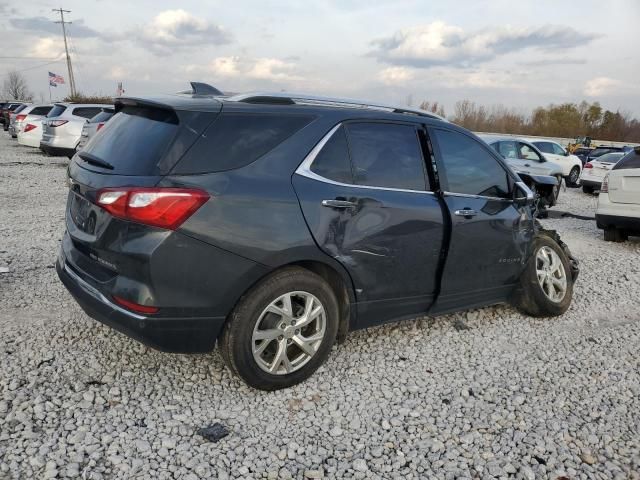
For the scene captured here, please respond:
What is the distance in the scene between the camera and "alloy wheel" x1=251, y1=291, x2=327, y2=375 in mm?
3055

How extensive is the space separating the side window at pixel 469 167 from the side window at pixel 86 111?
1527 cm

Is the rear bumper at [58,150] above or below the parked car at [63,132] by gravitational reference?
below

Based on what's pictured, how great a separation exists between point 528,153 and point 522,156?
397 millimetres

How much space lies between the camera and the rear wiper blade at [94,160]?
302 centimetres

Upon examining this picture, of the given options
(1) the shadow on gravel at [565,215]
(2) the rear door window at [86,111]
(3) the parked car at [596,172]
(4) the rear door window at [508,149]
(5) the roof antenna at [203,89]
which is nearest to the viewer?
(5) the roof antenna at [203,89]

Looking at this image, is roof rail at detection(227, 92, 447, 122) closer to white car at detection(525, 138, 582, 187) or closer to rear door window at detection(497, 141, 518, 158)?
rear door window at detection(497, 141, 518, 158)

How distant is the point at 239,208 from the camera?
2.83 meters

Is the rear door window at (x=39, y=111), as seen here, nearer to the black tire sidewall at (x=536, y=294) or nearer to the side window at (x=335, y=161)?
the side window at (x=335, y=161)

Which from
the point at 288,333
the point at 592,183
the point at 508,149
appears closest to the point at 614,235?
the point at 508,149

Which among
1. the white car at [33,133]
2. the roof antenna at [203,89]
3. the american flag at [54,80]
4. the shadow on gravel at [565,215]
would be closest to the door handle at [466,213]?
the roof antenna at [203,89]

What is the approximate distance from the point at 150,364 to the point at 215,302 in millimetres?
928

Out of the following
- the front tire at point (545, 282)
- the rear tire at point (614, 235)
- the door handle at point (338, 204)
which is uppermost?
the door handle at point (338, 204)

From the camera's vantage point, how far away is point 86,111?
54.9ft

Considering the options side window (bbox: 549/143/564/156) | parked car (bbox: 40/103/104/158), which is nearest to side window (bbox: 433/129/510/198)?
parked car (bbox: 40/103/104/158)
